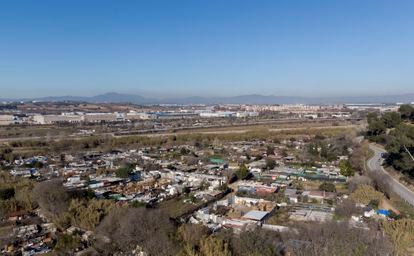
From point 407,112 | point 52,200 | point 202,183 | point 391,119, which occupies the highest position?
point 407,112

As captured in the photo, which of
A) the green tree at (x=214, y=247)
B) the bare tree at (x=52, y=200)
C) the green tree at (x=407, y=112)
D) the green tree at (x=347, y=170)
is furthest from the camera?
the green tree at (x=407, y=112)

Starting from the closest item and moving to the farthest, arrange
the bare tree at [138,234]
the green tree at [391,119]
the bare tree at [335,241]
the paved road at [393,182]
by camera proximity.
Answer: the bare tree at [335,241] < the bare tree at [138,234] < the paved road at [393,182] < the green tree at [391,119]

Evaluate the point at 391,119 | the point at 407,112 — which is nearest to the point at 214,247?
the point at 391,119

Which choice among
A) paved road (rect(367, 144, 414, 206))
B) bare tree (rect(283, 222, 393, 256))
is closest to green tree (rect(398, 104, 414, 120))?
paved road (rect(367, 144, 414, 206))

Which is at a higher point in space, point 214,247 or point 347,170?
point 214,247

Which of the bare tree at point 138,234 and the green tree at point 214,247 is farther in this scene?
the bare tree at point 138,234

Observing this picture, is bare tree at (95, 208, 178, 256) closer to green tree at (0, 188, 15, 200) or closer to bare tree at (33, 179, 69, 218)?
bare tree at (33, 179, 69, 218)

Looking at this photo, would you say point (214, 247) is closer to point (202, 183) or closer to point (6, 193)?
point (202, 183)

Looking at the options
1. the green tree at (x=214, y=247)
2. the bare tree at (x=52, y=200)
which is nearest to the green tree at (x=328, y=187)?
the green tree at (x=214, y=247)

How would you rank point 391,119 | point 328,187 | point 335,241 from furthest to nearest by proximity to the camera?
point 391,119, point 328,187, point 335,241

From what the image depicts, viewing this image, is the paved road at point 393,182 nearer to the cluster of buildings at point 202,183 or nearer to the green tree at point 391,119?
the cluster of buildings at point 202,183

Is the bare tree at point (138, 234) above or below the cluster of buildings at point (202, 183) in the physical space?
above
